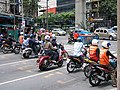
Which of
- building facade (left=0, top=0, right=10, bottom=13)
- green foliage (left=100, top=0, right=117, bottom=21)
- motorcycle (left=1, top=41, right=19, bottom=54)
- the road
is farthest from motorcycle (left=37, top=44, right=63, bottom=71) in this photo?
green foliage (left=100, top=0, right=117, bottom=21)

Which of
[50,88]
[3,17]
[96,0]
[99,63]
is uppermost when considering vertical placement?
[96,0]

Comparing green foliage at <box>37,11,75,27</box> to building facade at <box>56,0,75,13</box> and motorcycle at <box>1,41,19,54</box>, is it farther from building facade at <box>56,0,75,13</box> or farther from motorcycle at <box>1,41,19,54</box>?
motorcycle at <box>1,41,19,54</box>

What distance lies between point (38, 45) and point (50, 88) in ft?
Answer: 29.0

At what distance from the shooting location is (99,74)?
8.96 m

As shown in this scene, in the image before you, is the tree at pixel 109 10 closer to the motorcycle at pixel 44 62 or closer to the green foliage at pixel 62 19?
the green foliage at pixel 62 19

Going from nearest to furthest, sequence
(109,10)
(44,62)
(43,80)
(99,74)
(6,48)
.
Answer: (99,74) → (43,80) → (44,62) → (6,48) → (109,10)

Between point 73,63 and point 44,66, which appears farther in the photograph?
point 44,66

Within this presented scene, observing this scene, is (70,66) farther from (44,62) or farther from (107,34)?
(107,34)

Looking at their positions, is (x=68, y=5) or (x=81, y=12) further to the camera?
(x=68, y=5)

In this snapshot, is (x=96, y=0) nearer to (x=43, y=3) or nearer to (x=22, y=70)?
(x=43, y=3)

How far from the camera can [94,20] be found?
219 feet

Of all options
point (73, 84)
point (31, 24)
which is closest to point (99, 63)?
point (73, 84)

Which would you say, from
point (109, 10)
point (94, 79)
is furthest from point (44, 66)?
point (109, 10)

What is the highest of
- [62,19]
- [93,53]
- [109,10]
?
[109,10]
